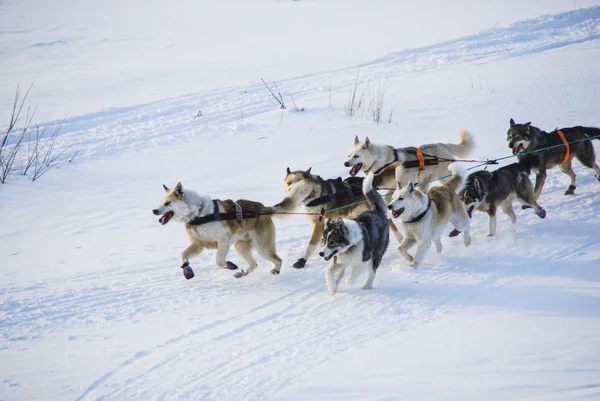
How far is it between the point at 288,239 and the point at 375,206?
5.12 feet

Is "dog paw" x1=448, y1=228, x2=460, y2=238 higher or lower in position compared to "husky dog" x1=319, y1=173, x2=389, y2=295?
lower

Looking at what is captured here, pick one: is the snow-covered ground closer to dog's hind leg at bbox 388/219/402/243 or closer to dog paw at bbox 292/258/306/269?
dog paw at bbox 292/258/306/269

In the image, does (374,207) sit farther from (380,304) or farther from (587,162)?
(587,162)

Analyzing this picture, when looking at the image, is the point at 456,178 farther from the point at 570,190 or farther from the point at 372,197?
the point at 570,190

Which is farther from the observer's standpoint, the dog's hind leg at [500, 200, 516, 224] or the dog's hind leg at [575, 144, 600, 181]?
the dog's hind leg at [575, 144, 600, 181]

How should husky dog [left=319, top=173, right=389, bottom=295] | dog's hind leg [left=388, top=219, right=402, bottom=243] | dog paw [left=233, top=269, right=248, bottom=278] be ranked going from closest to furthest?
husky dog [left=319, top=173, right=389, bottom=295] → dog paw [left=233, top=269, right=248, bottom=278] → dog's hind leg [left=388, top=219, right=402, bottom=243]

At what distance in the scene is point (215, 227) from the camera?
19.9 ft

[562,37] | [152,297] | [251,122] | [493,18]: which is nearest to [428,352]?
[152,297]

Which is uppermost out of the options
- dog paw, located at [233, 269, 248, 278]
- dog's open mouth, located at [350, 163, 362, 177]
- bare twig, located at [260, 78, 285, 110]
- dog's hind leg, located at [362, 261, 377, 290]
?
bare twig, located at [260, 78, 285, 110]

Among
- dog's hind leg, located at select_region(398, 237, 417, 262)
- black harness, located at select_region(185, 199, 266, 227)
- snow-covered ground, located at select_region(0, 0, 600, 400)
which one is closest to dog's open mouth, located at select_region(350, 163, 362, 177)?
snow-covered ground, located at select_region(0, 0, 600, 400)

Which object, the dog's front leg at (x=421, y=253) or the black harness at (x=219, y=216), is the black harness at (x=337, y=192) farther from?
the dog's front leg at (x=421, y=253)

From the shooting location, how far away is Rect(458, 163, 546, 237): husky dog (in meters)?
6.60

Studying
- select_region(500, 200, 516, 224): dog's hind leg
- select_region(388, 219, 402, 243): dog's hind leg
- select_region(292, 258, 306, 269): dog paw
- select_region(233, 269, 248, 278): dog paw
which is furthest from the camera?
select_region(500, 200, 516, 224): dog's hind leg

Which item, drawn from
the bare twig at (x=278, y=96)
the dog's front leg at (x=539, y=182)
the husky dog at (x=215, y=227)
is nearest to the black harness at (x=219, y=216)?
the husky dog at (x=215, y=227)
